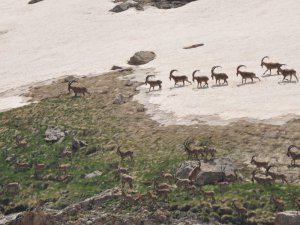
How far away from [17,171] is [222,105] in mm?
13953

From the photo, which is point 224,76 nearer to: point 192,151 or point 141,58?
point 141,58

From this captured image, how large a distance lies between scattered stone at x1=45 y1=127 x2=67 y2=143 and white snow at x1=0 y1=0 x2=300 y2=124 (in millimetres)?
6273

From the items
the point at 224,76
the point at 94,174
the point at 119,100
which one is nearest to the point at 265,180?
A: the point at 94,174

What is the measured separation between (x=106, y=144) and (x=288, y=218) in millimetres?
15446

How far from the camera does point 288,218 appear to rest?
26.7m

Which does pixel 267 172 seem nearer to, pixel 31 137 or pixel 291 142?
pixel 291 142

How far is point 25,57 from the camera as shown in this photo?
63.8 metres

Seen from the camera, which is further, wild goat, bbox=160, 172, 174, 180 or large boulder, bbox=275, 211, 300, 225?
wild goat, bbox=160, 172, 174, 180

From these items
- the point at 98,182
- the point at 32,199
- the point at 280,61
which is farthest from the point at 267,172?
the point at 280,61

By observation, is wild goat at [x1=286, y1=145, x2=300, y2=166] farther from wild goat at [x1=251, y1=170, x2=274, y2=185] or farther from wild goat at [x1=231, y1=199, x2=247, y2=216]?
wild goat at [x1=231, y1=199, x2=247, y2=216]

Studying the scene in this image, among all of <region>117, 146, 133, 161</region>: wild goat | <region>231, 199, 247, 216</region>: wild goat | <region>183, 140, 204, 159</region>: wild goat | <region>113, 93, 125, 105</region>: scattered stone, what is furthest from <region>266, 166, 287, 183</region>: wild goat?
<region>113, 93, 125, 105</region>: scattered stone

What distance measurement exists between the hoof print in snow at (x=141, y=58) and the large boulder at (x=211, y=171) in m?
22.7

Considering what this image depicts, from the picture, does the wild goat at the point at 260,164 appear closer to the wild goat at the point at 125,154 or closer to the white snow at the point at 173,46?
the white snow at the point at 173,46

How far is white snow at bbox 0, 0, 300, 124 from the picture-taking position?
137 ft
